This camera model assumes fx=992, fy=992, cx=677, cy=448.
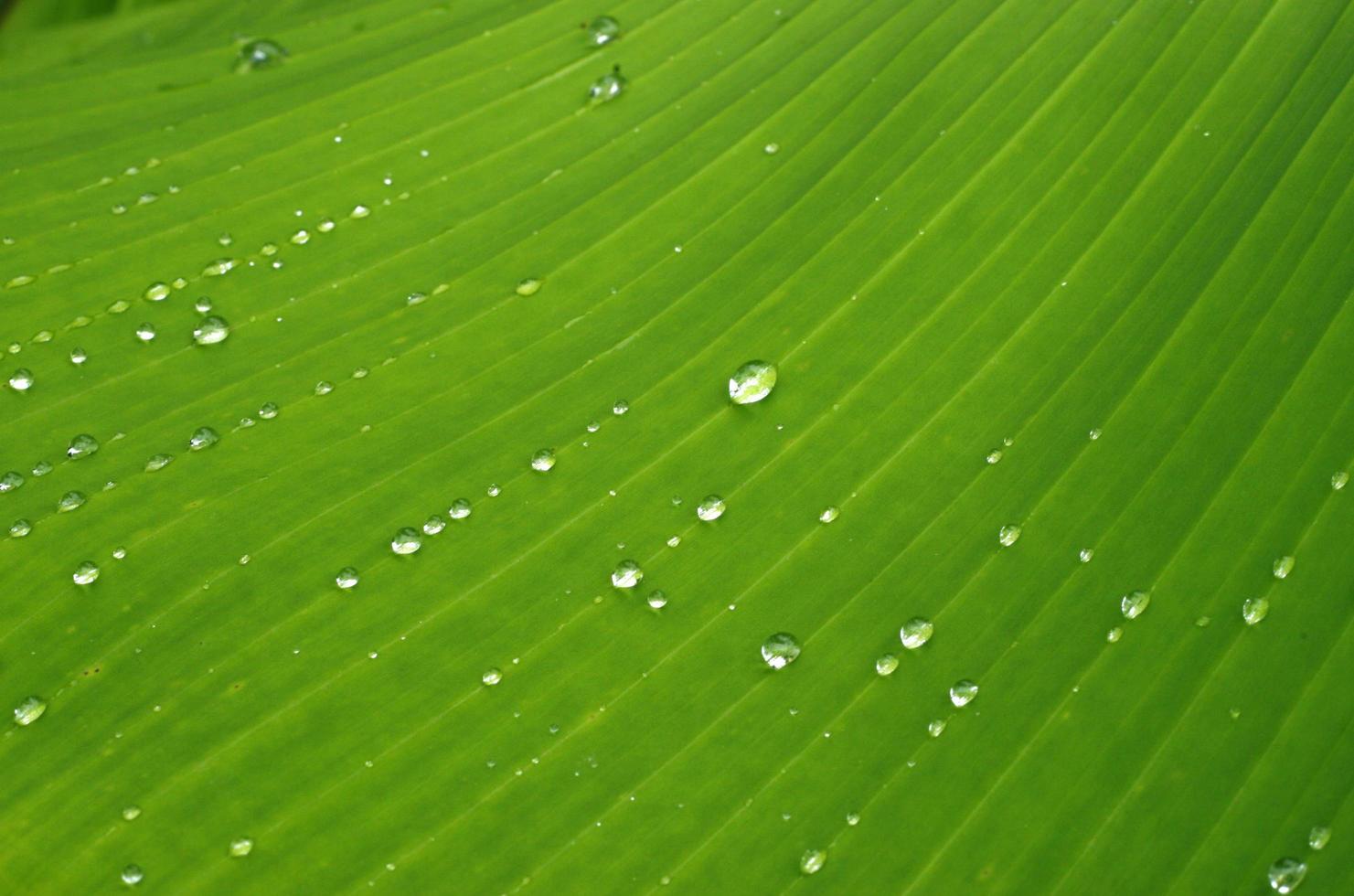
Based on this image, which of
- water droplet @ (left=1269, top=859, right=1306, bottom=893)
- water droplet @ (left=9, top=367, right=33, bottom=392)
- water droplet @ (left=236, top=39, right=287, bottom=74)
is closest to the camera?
water droplet @ (left=1269, top=859, right=1306, bottom=893)

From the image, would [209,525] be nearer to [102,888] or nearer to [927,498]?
[102,888]

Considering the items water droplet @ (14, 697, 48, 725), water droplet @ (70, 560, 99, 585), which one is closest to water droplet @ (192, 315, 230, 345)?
water droplet @ (70, 560, 99, 585)

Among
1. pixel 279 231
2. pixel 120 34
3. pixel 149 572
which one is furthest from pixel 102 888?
pixel 120 34

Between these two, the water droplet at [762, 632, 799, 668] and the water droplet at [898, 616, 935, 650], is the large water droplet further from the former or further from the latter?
the water droplet at [898, 616, 935, 650]

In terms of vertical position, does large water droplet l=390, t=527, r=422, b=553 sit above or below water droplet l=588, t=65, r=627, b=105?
below

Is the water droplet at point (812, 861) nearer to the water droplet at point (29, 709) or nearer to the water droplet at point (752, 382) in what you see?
the water droplet at point (752, 382)

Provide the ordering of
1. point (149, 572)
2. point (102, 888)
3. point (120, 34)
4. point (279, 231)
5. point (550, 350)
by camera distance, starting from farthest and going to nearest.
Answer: point (120, 34) < point (279, 231) < point (550, 350) < point (149, 572) < point (102, 888)

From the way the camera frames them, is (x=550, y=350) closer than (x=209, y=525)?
No

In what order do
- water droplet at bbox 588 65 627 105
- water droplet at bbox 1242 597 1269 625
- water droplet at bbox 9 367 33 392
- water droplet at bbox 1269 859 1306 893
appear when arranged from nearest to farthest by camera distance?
water droplet at bbox 1269 859 1306 893 < water droplet at bbox 1242 597 1269 625 < water droplet at bbox 9 367 33 392 < water droplet at bbox 588 65 627 105
